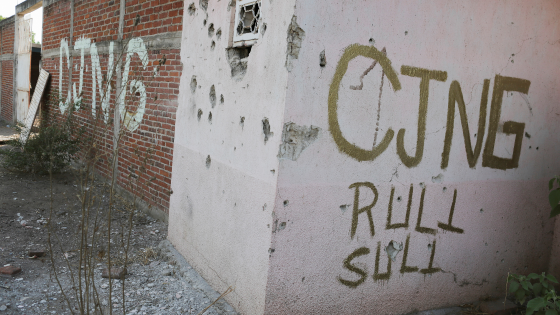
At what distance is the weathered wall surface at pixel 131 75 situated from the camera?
454 centimetres

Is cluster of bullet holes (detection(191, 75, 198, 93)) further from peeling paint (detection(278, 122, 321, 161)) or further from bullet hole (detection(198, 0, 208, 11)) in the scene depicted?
peeling paint (detection(278, 122, 321, 161))

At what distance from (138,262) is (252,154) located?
1821 mm

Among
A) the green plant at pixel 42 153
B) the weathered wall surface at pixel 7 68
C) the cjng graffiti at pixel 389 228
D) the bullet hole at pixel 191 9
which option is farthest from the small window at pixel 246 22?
the weathered wall surface at pixel 7 68

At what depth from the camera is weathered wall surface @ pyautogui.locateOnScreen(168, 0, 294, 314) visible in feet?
8.18

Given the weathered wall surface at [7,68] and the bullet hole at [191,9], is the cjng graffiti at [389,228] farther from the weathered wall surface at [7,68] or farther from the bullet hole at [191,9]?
the weathered wall surface at [7,68]

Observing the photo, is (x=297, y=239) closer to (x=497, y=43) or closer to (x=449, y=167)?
(x=449, y=167)

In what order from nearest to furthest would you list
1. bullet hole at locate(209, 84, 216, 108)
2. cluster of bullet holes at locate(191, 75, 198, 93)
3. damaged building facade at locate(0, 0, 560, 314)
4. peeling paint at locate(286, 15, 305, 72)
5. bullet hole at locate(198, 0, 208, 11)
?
peeling paint at locate(286, 15, 305, 72)
damaged building facade at locate(0, 0, 560, 314)
bullet hole at locate(209, 84, 216, 108)
bullet hole at locate(198, 0, 208, 11)
cluster of bullet holes at locate(191, 75, 198, 93)

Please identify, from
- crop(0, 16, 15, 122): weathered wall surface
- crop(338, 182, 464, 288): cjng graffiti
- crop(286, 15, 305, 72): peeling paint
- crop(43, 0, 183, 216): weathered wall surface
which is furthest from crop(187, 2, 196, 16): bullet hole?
crop(0, 16, 15, 122): weathered wall surface

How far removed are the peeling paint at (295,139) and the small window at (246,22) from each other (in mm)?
745

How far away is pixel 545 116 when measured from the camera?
3.49 meters

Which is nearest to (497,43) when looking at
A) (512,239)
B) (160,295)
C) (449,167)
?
(449,167)

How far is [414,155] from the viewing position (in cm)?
286

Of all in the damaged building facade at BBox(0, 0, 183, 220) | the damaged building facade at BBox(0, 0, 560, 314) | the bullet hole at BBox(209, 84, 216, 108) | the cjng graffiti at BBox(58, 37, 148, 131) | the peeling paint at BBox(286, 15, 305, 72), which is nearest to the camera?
the peeling paint at BBox(286, 15, 305, 72)

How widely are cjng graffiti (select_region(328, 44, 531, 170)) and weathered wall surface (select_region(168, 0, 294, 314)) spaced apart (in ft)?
1.33
